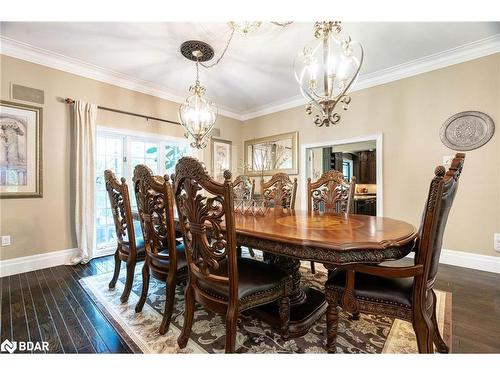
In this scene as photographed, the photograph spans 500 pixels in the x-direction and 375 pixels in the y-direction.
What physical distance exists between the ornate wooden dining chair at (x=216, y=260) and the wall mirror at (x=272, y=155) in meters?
3.15

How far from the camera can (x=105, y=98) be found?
345 centimetres

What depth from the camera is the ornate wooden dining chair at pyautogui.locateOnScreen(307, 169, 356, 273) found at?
2378 mm

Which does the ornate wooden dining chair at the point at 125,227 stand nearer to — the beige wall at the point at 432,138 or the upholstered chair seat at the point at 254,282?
the upholstered chair seat at the point at 254,282

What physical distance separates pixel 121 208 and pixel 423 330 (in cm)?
223

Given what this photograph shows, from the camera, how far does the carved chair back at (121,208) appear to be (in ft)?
6.25

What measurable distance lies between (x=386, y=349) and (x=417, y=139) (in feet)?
9.27

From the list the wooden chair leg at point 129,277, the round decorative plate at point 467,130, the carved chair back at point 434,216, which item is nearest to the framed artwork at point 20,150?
the wooden chair leg at point 129,277

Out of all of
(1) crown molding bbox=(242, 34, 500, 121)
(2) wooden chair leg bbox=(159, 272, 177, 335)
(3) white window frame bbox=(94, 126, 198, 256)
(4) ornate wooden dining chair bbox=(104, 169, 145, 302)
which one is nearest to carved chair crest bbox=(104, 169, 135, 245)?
(4) ornate wooden dining chair bbox=(104, 169, 145, 302)

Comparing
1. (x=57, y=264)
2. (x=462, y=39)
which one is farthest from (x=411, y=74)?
(x=57, y=264)

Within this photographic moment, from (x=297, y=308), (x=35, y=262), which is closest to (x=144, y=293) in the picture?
(x=297, y=308)

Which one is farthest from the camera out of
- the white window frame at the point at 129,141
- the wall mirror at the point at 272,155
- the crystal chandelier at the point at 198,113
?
the wall mirror at the point at 272,155

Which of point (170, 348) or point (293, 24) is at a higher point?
point (293, 24)

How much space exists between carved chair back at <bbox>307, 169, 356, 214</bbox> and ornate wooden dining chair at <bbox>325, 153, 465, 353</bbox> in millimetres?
1136
